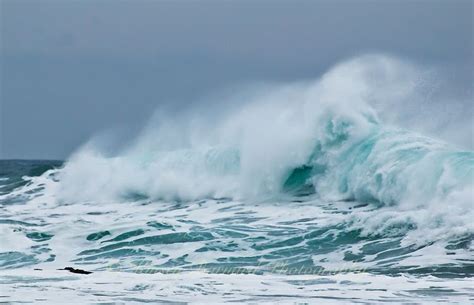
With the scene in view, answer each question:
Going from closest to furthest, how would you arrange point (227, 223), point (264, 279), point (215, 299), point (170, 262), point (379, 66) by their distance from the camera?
point (215, 299) < point (264, 279) < point (170, 262) < point (227, 223) < point (379, 66)

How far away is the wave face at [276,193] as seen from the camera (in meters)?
18.6

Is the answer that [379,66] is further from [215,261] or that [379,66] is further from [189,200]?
[215,261]

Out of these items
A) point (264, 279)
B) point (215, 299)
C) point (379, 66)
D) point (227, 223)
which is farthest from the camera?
point (379, 66)

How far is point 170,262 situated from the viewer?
18.2m

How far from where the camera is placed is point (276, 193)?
24375 millimetres

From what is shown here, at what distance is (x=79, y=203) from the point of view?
90.6 ft

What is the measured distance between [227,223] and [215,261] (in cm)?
354

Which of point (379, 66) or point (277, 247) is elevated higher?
point (379, 66)

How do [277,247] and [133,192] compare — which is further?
[133,192]

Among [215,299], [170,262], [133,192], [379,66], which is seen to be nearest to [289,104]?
[379,66]

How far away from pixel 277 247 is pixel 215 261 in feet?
5.06

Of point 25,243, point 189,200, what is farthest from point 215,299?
point 189,200

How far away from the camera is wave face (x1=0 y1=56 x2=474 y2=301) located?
18.6 metres

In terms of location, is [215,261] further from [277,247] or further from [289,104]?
[289,104]
